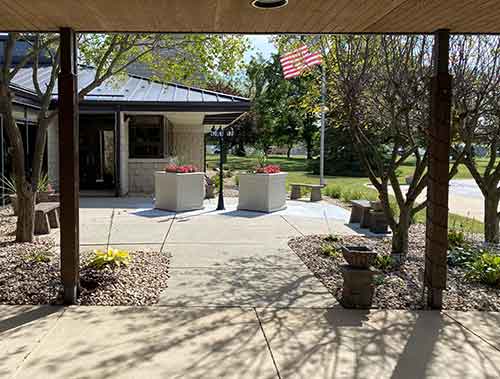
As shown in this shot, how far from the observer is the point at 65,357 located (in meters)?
3.81

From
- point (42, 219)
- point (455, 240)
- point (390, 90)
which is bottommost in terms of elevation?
point (455, 240)

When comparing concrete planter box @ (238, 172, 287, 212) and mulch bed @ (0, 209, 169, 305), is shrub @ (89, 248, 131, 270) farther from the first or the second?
concrete planter box @ (238, 172, 287, 212)

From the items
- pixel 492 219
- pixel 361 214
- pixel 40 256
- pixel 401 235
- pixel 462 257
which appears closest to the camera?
pixel 40 256

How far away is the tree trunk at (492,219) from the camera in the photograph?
29.5 feet

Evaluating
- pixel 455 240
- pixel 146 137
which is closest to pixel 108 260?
pixel 455 240

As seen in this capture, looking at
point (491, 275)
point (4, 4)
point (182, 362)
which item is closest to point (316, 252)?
point (491, 275)

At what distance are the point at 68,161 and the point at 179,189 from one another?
7534 mm

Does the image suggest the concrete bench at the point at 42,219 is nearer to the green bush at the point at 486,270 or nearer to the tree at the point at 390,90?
the tree at the point at 390,90

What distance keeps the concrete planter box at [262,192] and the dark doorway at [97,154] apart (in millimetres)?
6700

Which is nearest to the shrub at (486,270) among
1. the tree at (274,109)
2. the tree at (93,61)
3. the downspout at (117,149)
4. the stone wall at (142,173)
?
the tree at (93,61)

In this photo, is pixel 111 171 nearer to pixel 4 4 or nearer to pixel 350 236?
pixel 350 236

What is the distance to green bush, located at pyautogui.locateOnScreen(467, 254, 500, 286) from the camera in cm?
605

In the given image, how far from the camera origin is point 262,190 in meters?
12.8

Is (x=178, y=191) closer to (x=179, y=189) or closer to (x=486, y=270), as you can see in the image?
(x=179, y=189)
